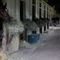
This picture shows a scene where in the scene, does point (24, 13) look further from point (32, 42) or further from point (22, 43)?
point (22, 43)

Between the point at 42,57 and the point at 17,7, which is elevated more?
the point at 17,7

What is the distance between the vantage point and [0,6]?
8461 millimetres

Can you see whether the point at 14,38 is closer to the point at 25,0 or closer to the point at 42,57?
the point at 42,57

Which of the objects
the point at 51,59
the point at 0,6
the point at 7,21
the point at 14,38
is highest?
the point at 0,6

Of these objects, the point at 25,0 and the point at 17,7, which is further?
the point at 25,0

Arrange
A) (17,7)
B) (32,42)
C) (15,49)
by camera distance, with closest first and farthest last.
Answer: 1. (15,49)
2. (17,7)
3. (32,42)

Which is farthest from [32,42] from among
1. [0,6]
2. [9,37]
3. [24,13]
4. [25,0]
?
[0,6]

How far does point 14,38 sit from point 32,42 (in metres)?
3.49

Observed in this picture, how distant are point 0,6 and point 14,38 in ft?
5.89

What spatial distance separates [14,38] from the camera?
959 centimetres

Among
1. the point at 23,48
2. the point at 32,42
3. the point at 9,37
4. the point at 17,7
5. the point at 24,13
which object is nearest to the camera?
the point at 9,37

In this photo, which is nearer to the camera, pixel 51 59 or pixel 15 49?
pixel 51 59

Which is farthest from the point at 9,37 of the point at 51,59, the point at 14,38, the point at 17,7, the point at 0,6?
the point at 17,7

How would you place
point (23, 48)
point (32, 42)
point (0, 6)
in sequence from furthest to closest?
point (32, 42)
point (23, 48)
point (0, 6)
